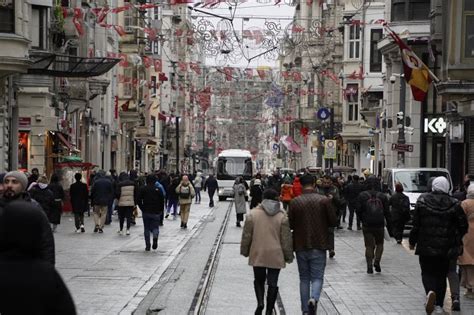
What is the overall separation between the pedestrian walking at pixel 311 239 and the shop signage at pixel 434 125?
33684mm

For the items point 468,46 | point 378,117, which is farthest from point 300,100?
point 468,46

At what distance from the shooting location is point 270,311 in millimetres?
12539

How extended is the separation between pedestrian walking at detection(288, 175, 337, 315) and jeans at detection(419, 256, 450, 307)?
126cm

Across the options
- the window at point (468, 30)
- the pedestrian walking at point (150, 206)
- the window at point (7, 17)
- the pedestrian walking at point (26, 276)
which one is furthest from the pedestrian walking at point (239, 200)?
the pedestrian walking at point (26, 276)

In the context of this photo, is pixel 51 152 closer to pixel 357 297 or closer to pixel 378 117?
pixel 378 117

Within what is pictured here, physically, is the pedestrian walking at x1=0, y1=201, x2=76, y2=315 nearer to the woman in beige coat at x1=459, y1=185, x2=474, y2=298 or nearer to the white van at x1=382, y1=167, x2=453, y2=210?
the woman in beige coat at x1=459, y1=185, x2=474, y2=298

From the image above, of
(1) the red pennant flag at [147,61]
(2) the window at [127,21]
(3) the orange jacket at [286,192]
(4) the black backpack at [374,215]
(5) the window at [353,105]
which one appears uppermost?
(2) the window at [127,21]

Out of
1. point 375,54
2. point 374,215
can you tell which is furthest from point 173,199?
point 375,54

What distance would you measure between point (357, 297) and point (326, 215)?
128 inches

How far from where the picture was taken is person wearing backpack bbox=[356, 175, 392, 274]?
18281 mm

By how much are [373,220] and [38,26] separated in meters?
23.6

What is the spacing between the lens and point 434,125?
4578cm

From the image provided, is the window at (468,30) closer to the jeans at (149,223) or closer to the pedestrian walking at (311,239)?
the jeans at (149,223)

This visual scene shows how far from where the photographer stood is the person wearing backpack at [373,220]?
1828cm
